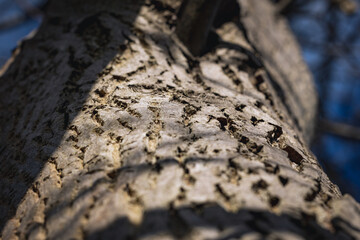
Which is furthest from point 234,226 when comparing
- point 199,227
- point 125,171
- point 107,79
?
point 107,79

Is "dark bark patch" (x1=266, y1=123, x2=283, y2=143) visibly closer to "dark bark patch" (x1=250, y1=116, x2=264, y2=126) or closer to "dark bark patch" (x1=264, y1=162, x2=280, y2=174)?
"dark bark patch" (x1=250, y1=116, x2=264, y2=126)

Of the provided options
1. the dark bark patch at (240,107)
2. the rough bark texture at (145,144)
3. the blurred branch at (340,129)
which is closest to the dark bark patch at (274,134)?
the rough bark texture at (145,144)

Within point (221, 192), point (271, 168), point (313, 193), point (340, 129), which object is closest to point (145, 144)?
point (221, 192)

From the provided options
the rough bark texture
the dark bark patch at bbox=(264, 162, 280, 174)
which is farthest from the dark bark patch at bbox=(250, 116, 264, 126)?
the dark bark patch at bbox=(264, 162, 280, 174)

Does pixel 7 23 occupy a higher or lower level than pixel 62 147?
lower

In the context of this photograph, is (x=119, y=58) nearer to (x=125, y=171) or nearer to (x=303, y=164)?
(x=125, y=171)

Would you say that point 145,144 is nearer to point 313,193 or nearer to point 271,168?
point 271,168
